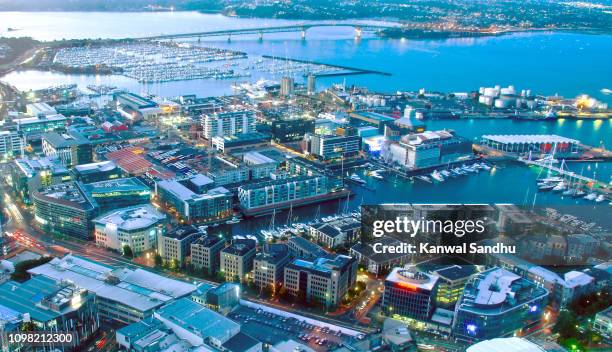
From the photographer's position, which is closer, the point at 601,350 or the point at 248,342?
the point at 248,342

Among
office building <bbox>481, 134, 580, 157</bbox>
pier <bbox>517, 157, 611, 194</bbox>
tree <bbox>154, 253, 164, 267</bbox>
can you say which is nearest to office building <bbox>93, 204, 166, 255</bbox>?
tree <bbox>154, 253, 164, 267</bbox>

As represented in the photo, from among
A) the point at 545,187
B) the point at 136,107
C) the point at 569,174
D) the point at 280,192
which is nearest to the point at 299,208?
the point at 280,192

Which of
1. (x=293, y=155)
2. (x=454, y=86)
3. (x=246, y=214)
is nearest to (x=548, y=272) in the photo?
(x=246, y=214)

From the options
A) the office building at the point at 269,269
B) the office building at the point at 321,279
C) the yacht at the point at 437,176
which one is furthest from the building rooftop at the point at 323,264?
the yacht at the point at 437,176

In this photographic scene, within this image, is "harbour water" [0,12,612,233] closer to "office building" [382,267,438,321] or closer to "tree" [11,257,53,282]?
"tree" [11,257,53,282]

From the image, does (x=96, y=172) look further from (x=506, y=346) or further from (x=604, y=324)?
(x=604, y=324)

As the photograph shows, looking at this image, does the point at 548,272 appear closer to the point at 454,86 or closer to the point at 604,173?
the point at 604,173
